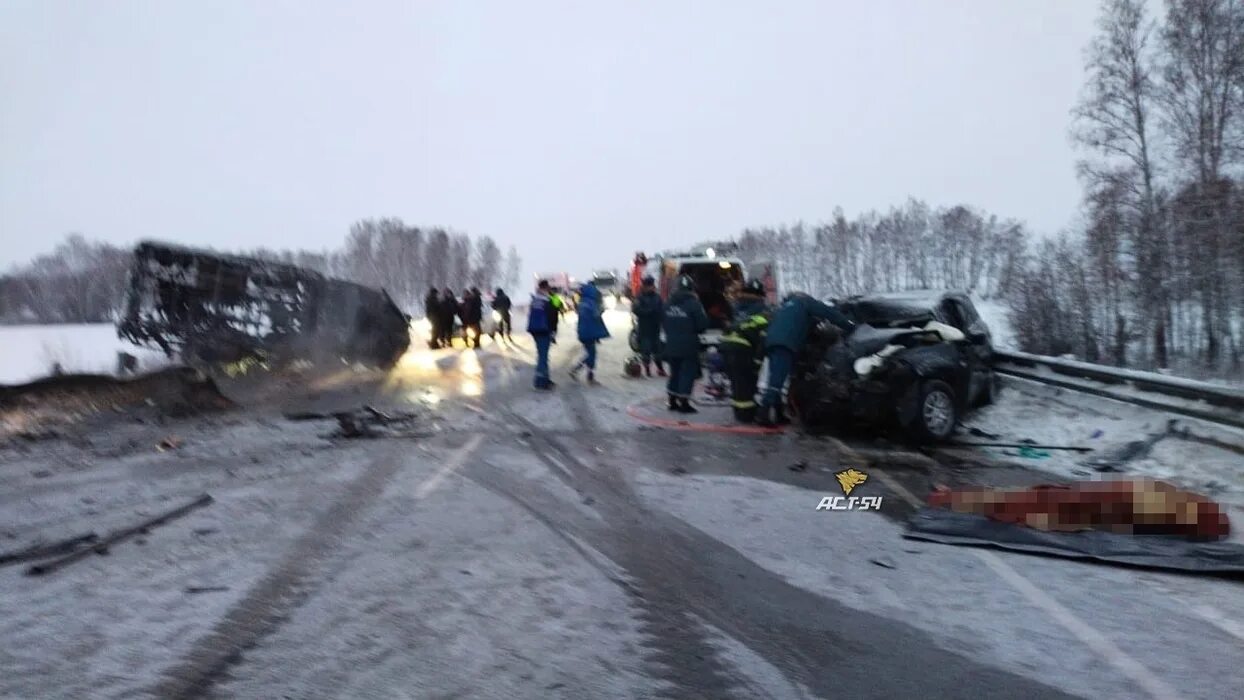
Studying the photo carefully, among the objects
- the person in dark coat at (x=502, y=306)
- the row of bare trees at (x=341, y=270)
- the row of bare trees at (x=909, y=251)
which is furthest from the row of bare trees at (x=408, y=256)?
the person in dark coat at (x=502, y=306)

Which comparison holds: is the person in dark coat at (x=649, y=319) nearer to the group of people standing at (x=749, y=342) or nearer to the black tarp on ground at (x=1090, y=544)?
the group of people standing at (x=749, y=342)

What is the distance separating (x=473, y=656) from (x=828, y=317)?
7199 mm

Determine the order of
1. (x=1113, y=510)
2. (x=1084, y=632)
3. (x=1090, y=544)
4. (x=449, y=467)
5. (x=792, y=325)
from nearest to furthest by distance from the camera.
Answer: (x=1084, y=632)
(x=1090, y=544)
(x=1113, y=510)
(x=449, y=467)
(x=792, y=325)

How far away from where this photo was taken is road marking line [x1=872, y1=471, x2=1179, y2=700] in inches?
145

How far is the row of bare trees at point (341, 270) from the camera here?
74.2 feet

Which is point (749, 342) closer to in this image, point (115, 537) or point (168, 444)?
point (168, 444)

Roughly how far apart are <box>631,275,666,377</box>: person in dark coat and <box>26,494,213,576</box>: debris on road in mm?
9052

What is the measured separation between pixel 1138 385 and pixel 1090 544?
5.49 metres

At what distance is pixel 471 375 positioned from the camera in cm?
1711

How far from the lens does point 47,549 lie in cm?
559

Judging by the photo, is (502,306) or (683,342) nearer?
(683,342)

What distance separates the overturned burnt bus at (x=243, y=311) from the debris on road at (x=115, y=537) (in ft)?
30.8

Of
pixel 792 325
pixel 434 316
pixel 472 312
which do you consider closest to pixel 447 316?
pixel 434 316

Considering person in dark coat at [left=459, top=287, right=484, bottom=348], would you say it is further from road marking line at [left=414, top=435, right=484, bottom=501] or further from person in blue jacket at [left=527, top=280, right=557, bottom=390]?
road marking line at [left=414, top=435, right=484, bottom=501]
